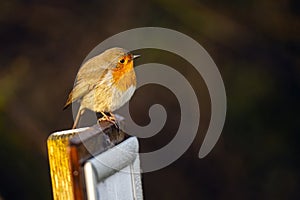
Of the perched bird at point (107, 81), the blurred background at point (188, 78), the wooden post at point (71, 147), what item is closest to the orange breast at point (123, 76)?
the perched bird at point (107, 81)

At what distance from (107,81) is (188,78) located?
3.35m

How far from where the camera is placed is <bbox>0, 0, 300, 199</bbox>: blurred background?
689 centimetres

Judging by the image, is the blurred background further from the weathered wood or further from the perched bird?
the weathered wood

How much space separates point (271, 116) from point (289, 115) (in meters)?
0.19

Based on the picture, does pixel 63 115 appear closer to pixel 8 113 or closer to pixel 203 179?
pixel 8 113

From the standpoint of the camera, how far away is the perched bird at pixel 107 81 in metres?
3.71

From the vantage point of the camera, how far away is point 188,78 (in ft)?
23.2

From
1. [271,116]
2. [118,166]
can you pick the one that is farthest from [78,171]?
[271,116]

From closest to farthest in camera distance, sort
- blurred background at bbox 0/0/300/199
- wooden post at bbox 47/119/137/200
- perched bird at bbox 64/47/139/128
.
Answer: wooden post at bbox 47/119/137/200, perched bird at bbox 64/47/139/128, blurred background at bbox 0/0/300/199

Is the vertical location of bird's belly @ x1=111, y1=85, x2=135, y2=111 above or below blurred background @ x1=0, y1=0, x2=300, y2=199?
below

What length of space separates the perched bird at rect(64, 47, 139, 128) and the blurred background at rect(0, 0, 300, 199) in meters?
2.84

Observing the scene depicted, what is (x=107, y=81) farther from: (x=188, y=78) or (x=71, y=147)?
(x=188, y=78)

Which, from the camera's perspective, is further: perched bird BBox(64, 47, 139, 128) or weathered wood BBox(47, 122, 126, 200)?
perched bird BBox(64, 47, 139, 128)

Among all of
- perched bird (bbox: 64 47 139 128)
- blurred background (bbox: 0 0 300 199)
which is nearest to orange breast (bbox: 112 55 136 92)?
perched bird (bbox: 64 47 139 128)
